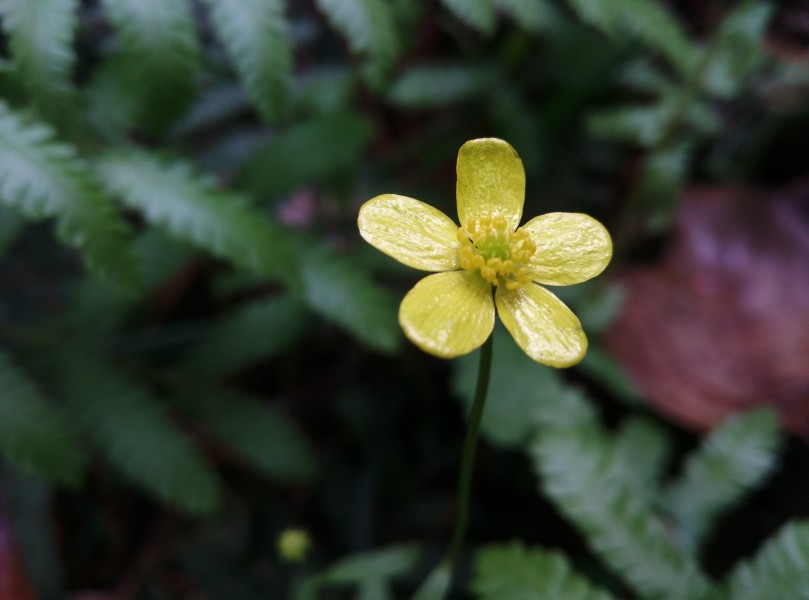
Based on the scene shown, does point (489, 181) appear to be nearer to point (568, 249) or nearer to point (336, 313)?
point (568, 249)

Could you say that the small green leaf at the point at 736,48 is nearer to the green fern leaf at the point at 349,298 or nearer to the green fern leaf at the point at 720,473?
the green fern leaf at the point at 720,473

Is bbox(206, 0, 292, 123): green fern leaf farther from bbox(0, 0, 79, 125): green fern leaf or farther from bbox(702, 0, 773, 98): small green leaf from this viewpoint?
bbox(702, 0, 773, 98): small green leaf

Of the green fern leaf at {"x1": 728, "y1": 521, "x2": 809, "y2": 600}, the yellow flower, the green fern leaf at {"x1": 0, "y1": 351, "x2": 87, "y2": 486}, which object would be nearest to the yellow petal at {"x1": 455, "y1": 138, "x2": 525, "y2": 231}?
the yellow flower

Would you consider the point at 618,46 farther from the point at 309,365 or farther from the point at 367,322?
the point at 309,365

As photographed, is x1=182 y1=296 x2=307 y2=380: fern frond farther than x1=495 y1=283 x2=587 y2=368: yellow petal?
Yes

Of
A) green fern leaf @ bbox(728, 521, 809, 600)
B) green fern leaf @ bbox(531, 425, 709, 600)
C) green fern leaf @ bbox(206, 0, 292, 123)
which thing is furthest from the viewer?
green fern leaf @ bbox(206, 0, 292, 123)

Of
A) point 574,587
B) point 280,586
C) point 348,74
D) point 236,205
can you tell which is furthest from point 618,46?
point 280,586

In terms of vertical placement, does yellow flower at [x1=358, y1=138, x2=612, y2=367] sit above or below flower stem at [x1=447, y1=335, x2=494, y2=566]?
above
